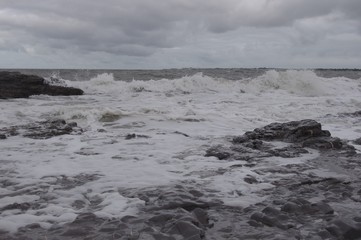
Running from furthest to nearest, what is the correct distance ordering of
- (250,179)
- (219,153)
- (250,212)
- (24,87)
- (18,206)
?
1. (24,87)
2. (219,153)
3. (250,179)
4. (18,206)
5. (250,212)

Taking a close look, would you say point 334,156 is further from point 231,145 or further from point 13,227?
point 13,227

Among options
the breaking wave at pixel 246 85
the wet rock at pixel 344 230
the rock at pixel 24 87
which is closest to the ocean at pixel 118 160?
the wet rock at pixel 344 230

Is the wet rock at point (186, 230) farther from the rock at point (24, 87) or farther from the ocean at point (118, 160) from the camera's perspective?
the rock at point (24, 87)

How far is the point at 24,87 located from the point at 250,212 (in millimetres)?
17257

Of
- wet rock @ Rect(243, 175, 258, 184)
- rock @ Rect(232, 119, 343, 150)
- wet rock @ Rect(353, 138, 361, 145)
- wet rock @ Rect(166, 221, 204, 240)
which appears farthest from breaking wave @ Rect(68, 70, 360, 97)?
wet rock @ Rect(166, 221, 204, 240)

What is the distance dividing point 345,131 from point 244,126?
8.66 ft

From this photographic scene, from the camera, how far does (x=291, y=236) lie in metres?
3.54

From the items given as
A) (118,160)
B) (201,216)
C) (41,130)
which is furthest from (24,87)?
(201,216)

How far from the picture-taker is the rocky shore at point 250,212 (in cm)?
359

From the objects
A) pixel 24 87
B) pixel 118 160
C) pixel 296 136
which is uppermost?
pixel 24 87

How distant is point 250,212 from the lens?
4176 millimetres

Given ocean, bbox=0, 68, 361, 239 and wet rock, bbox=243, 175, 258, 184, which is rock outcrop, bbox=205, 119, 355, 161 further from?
wet rock, bbox=243, 175, 258, 184

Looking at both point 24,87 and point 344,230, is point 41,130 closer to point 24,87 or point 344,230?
point 344,230

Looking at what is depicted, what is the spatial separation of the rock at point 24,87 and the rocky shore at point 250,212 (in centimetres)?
1417
